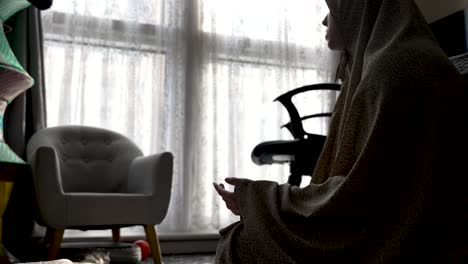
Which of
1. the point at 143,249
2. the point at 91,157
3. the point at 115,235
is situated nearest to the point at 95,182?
the point at 91,157

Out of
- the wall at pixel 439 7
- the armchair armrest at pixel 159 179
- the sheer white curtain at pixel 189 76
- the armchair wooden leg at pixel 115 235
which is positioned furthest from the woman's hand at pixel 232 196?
the wall at pixel 439 7

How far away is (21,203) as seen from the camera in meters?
2.53

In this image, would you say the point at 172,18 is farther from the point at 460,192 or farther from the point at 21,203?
the point at 460,192

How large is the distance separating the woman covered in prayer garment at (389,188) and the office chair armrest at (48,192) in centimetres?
117

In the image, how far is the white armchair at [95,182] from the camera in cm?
205

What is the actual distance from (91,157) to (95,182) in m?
0.15

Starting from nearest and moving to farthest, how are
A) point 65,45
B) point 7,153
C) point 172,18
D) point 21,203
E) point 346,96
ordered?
point 346,96
point 7,153
point 21,203
point 65,45
point 172,18

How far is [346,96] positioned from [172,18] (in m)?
2.08

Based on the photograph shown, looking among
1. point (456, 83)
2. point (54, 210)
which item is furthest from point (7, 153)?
point (456, 83)

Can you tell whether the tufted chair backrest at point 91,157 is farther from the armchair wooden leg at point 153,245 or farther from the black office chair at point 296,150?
the black office chair at point 296,150

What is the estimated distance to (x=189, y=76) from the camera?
10.4 ft

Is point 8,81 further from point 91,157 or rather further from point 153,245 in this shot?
point 153,245

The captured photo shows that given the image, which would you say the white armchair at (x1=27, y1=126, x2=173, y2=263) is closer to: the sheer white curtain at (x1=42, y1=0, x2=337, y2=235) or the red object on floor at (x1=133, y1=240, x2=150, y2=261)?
the red object on floor at (x1=133, y1=240, x2=150, y2=261)

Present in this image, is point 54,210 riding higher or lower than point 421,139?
lower
